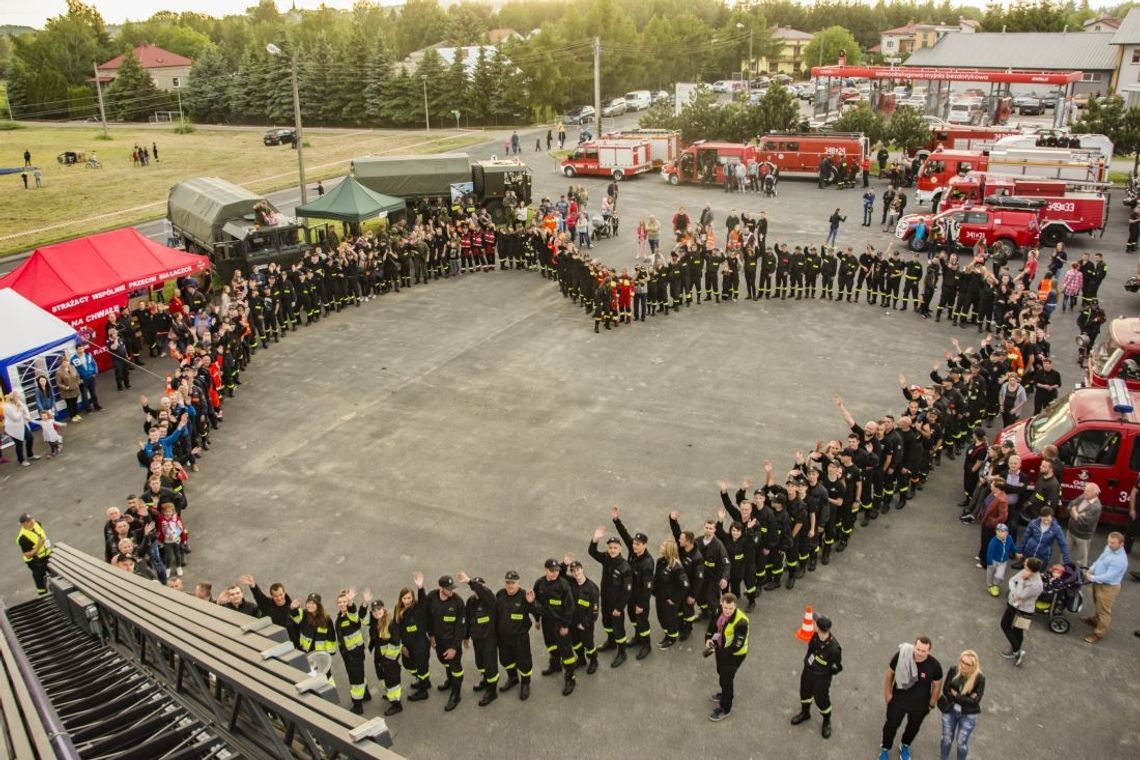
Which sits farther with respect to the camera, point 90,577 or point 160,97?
point 160,97

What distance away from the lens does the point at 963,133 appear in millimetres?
36625

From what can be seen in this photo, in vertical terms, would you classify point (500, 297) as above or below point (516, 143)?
below

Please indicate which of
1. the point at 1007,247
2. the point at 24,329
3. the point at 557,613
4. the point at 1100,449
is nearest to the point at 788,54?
the point at 1007,247

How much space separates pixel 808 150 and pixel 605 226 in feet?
42.7

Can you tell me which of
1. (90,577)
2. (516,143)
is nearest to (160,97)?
(516,143)

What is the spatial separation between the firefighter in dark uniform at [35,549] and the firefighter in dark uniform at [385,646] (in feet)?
15.5

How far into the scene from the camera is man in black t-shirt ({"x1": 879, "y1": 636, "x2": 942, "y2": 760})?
7.26 metres

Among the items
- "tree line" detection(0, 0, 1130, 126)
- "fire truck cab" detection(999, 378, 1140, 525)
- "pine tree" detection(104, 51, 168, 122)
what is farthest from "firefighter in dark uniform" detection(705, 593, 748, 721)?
"pine tree" detection(104, 51, 168, 122)

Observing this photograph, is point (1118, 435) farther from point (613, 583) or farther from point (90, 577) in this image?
point (90, 577)

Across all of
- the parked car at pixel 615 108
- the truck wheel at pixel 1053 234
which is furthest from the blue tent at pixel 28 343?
the parked car at pixel 615 108

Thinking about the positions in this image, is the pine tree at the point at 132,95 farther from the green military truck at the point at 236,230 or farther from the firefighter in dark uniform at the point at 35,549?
the firefighter in dark uniform at the point at 35,549

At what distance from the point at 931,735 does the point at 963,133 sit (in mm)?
34751

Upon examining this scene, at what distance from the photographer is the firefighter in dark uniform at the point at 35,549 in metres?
10.2

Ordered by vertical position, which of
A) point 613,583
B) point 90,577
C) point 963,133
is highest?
point 963,133
